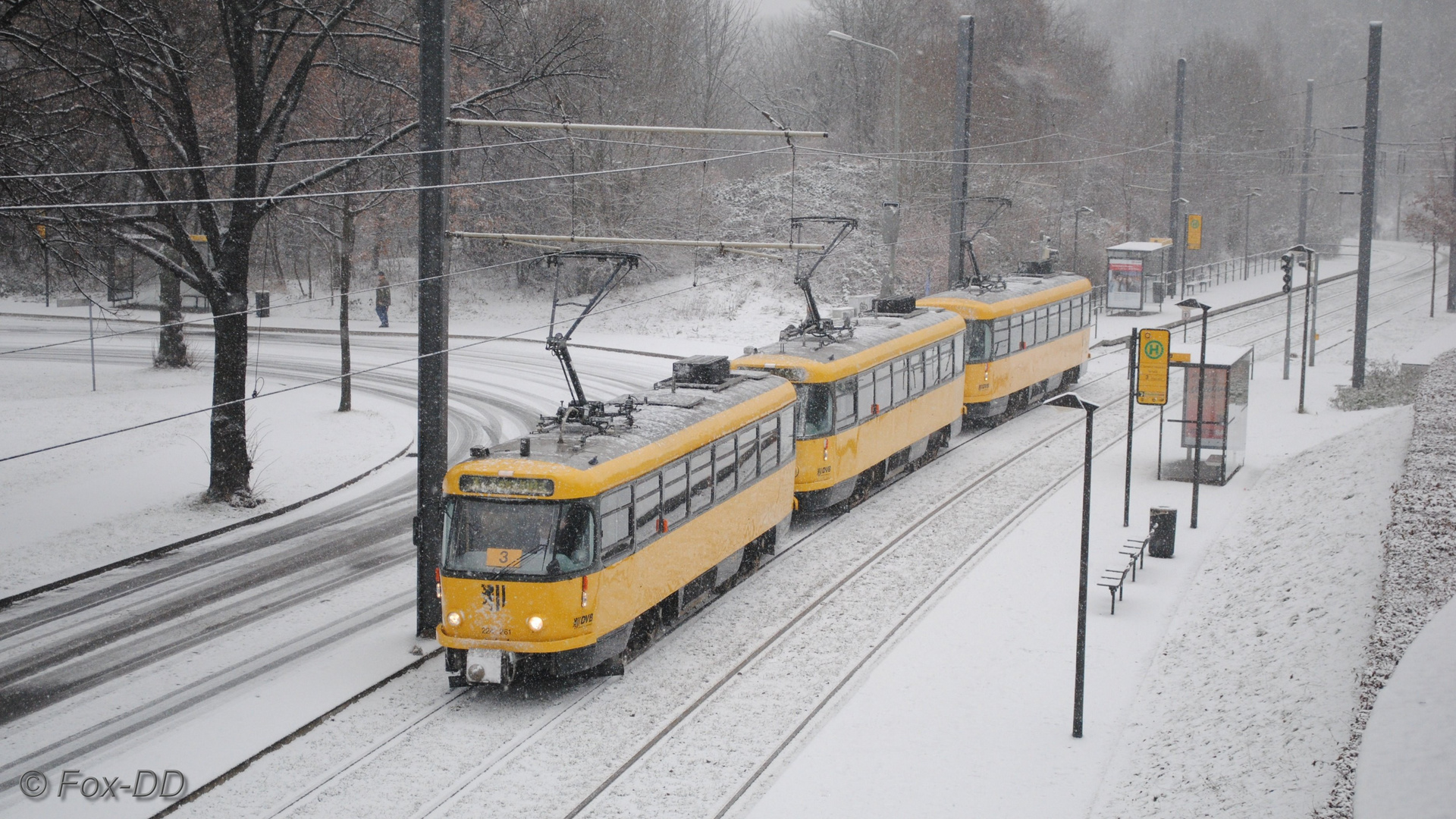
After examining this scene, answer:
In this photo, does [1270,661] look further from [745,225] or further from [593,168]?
[745,225]

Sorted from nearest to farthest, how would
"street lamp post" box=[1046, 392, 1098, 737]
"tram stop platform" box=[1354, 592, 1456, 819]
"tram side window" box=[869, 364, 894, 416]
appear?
1. "tram stop platform" box=[1354, 592, 1456, 819]
2. "street lamp post" box=[1046, 392, 1098, 737]
3. "tram side window" box=[869, 364, 894, 416]

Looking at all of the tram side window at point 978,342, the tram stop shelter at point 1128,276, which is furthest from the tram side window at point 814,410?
the tram stop shelter at point 1128,276

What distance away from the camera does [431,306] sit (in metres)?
15.0

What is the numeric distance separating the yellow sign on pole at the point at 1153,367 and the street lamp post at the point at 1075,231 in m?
27.1

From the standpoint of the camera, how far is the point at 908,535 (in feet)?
66.3

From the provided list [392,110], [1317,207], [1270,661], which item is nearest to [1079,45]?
[1317,207]

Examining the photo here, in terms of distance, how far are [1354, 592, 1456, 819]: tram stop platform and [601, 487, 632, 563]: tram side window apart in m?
7.11

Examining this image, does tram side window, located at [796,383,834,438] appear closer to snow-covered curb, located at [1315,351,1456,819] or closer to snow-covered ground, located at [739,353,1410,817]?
snow-covered ground, located at [739,353,1410,817]

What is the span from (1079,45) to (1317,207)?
2428cm

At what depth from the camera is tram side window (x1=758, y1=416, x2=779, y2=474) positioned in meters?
17.7

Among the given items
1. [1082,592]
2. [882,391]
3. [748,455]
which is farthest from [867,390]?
[1082,592]

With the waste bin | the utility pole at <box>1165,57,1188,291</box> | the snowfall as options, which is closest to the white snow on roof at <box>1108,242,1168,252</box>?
the utility pole at <box>1165,57,1188,291</box>

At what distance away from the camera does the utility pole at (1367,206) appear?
31.8 m

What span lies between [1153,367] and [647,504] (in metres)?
12.1
